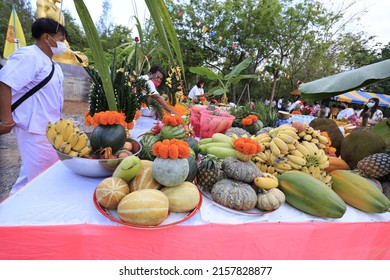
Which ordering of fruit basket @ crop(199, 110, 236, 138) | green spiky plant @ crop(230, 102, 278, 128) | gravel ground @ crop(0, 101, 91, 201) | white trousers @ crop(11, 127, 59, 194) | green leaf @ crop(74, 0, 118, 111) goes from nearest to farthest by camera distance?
1. green leaf @ crop(74, 0, 118, 111)
2. white trousers @ crop(11, 127, 59, 194)
3. fruit basket @ crop(199, 110, 236, 138)
4. green spiky plant @ crop(230, 102, 278, 128)
5. gravel ground @ crop(0, 101, 91, 201)

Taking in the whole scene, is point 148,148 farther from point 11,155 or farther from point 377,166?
point 11,155

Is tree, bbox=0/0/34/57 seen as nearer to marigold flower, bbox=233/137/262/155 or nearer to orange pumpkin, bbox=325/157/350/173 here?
marigold flower, bbox=233/137/262/155

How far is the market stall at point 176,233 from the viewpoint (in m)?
0.90

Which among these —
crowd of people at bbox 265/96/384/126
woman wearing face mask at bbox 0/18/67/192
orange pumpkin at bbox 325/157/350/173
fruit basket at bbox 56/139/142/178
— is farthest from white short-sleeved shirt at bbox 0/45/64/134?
crowd of people at bbox 265/96/384/126

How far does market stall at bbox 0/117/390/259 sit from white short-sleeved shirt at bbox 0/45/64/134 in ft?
2.24

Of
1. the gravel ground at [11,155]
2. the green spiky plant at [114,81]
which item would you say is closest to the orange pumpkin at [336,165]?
the green spiky plant at [114,81]

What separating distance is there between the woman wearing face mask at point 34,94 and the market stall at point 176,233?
63 cm

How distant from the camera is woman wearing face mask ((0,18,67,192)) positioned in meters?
1.47

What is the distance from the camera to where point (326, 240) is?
108 centimetres

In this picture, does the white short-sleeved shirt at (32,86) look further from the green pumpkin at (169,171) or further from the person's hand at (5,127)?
the green pumpkin at (169,171)

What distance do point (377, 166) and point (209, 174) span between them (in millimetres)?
1069

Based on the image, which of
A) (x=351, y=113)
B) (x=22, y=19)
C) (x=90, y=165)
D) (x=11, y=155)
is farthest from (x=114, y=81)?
(x=22, y=19)

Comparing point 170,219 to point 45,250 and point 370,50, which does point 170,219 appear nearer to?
point 45,250

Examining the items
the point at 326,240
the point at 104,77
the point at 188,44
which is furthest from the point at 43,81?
the point at 188,44
